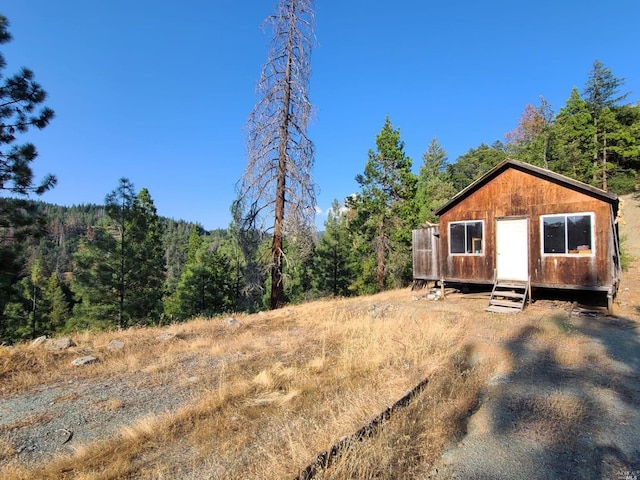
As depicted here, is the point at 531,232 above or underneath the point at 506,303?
above

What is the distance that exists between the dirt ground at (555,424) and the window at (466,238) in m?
6.50

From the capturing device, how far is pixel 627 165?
115 feet

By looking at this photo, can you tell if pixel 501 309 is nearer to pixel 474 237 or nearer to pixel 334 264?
pixel 474 237

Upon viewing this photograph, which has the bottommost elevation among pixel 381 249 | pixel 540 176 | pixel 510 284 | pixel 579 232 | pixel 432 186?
pixel 510 284

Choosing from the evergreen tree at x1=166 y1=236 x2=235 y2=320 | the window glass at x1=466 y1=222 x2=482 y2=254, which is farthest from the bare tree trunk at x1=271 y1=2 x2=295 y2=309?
the evergreen tree at x1=166 y1=236 x2=235 y2=320

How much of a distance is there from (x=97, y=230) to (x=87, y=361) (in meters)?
17.1

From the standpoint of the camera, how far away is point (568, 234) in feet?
35.2

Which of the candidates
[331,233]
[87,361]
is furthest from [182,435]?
[331,233]

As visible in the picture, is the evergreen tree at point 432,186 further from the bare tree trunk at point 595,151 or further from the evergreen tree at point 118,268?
the evergreen tree at point 118,268

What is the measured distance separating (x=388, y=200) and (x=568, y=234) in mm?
11951

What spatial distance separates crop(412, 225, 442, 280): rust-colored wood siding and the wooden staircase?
2.54 meters

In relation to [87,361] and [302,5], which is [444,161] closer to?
[302,5]

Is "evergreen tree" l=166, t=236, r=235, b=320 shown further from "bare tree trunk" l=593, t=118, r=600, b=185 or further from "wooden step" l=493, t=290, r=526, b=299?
"bare tree trunk" l=593, t=118, r=600, b=185

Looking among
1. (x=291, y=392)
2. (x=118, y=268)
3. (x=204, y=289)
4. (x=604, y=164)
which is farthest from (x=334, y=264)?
(x=604, y=164)
